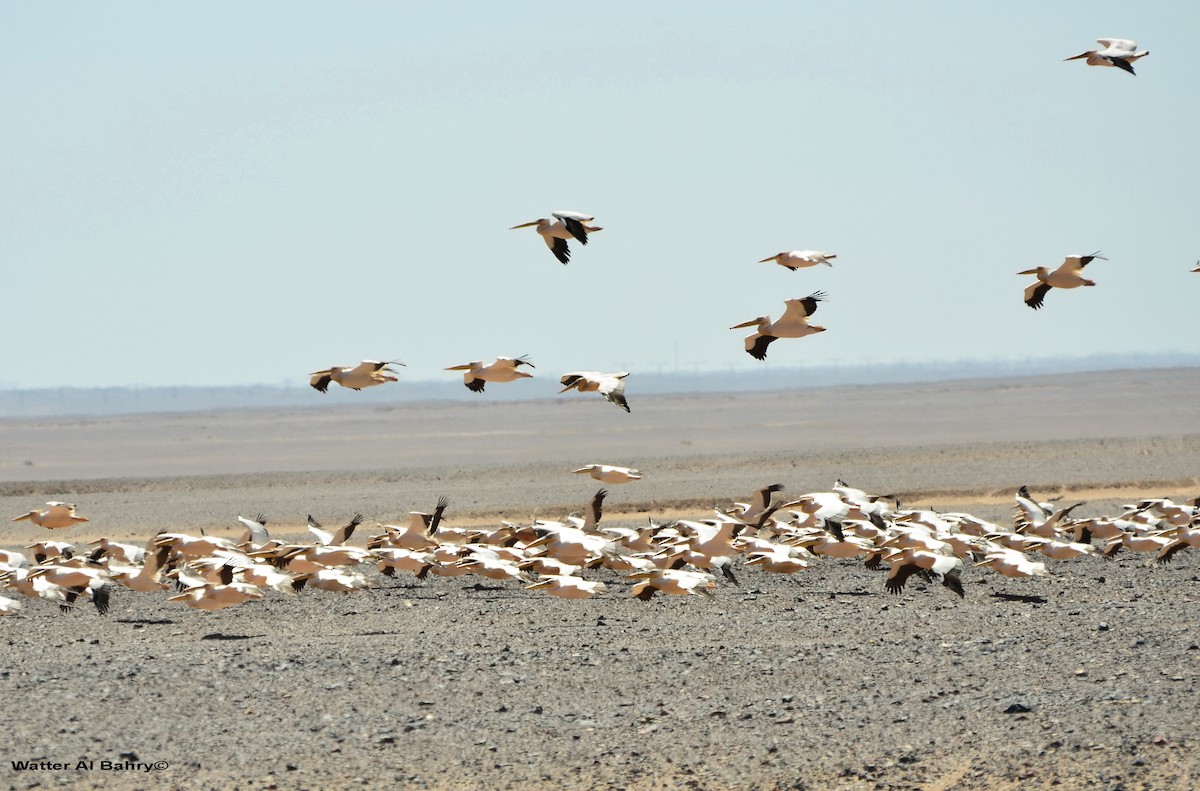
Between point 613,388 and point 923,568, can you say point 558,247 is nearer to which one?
point 613,388

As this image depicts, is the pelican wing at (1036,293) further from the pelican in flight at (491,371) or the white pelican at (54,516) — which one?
the white pelican at (54,516)

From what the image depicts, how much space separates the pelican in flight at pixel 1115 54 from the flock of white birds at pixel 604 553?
485 cm

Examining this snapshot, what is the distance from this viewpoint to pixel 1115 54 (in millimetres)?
13211

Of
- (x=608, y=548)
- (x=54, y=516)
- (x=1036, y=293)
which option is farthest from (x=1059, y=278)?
(x=54, y=516)

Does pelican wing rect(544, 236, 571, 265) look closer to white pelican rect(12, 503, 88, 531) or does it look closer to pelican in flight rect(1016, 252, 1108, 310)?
pelican in flight rect(1016, 252, 1108, 310)

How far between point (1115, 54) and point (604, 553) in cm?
708

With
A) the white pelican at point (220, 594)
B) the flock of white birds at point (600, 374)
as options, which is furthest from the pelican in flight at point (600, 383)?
the white pelican at point (220, 594)

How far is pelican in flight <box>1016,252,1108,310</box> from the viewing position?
47.8 ft

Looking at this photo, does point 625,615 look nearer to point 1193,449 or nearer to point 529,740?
point 529,740

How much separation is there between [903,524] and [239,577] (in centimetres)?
865

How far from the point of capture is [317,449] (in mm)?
69938

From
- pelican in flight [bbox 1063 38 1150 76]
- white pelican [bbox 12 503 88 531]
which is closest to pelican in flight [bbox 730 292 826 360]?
pelican in flight [bbox 1063 38 1150 76]

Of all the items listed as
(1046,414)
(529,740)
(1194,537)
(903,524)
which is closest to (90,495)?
(903,524)

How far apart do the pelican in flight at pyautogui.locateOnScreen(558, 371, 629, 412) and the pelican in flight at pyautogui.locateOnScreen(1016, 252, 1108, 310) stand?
3984 mm
